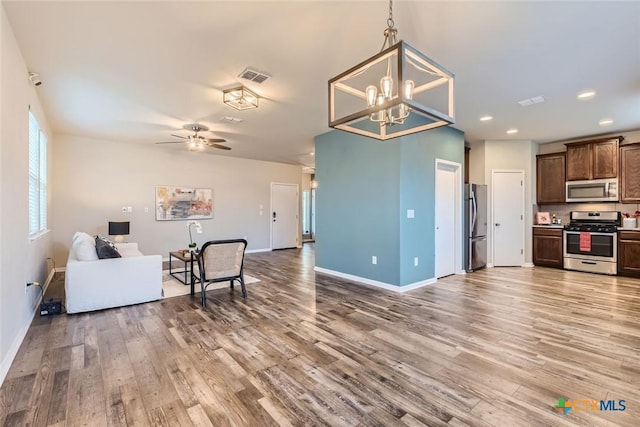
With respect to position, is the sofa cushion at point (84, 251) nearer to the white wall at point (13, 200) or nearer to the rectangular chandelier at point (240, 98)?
the white wall at point (13, 200)

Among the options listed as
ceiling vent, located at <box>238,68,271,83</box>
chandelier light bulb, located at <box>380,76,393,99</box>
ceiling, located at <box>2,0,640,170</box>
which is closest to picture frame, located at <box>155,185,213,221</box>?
ceiling, located at <box>2,0,640,170</box>

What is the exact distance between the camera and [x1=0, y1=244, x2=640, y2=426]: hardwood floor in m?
1.79

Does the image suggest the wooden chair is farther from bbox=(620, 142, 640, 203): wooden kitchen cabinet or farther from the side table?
bbox=(620, 142, 640, 203): wooden kitchen cabinet

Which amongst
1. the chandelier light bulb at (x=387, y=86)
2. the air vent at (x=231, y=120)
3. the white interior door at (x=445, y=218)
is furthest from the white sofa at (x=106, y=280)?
the white interior door at (x=445, y=218)

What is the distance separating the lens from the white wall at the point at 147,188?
19.2ft

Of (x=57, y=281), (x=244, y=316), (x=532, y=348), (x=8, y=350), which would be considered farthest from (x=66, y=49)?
(x=532, y=348)

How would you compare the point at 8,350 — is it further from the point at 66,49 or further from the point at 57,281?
the point at 57,281

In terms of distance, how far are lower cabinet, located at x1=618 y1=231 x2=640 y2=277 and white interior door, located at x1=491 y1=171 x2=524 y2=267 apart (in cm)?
149

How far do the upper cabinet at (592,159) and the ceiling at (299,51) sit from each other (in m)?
1.46

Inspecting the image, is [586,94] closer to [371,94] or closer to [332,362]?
[371,94]

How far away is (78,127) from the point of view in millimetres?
5258

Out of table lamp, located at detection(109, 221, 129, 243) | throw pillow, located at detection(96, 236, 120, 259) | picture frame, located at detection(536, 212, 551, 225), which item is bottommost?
throw pillow, located at detection(96, 236, 120, 259)

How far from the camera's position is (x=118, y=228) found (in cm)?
585

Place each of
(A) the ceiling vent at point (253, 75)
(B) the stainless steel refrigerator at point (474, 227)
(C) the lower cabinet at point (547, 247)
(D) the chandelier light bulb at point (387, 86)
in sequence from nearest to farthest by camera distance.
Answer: (D) the chandelier light bulb at point (387, 86) → (A) the ceiling vent at point (253, 75) → (B) the stainless steel refrigerator at point (474, 227) → (C) the lower cabinet at point (547, 247)
